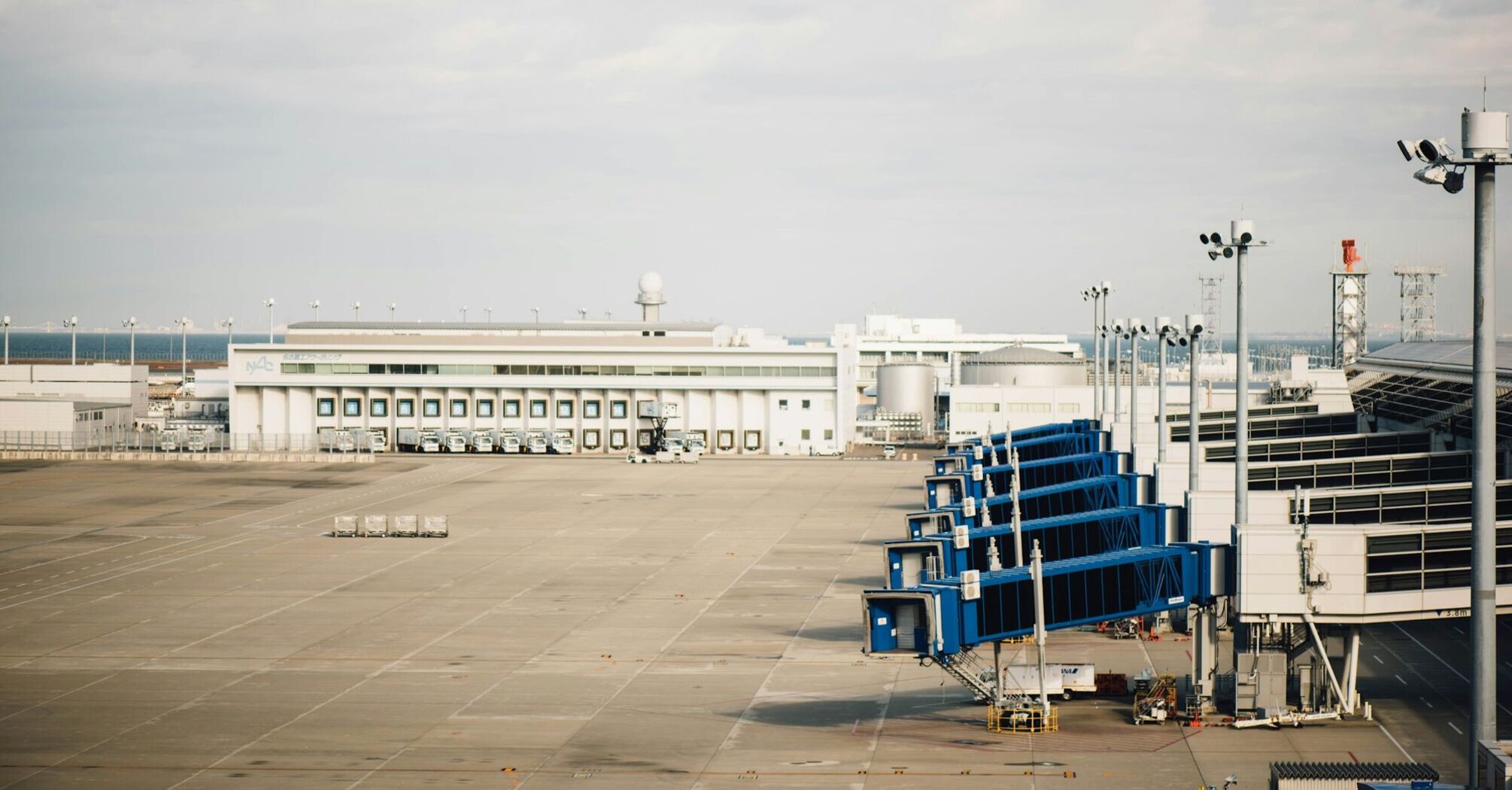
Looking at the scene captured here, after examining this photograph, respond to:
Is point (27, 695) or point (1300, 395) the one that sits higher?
point (1300, 395)

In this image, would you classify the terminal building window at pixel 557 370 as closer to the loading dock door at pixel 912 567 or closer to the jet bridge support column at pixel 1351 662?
the loading dock door at pixel 912 567

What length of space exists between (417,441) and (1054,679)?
124 meters

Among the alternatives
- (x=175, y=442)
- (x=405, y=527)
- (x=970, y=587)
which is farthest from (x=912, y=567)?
(x=175, y=442)

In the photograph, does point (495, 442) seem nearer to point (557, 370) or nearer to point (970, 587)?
point (557, 370)

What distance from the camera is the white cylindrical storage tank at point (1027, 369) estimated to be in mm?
177750

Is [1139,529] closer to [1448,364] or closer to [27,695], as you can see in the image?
[27,695]

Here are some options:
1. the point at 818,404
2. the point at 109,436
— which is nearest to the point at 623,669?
the point at 818,404

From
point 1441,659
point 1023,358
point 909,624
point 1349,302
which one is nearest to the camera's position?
point 909,624

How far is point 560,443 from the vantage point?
161625 mm

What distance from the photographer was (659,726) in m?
44.8

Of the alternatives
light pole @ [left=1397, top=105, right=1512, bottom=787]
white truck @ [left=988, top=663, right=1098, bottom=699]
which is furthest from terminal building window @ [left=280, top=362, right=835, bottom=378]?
light pole @ [left=1397, top=105, right=1512, bottom=787]

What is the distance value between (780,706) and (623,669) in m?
7.82

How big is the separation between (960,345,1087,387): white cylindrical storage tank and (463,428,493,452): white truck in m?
56.1

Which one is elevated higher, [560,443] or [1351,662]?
[560,443]
